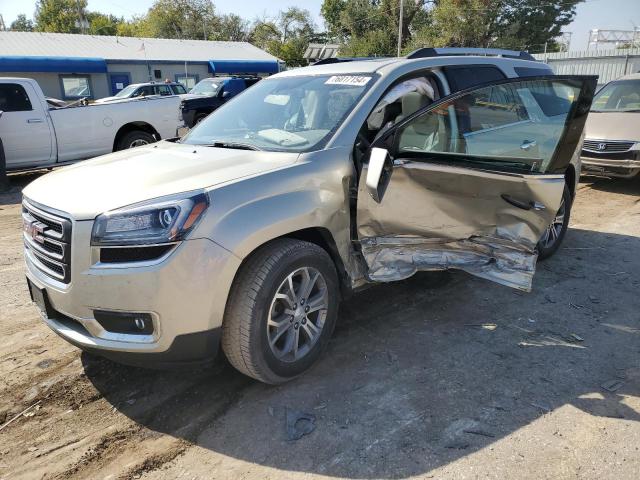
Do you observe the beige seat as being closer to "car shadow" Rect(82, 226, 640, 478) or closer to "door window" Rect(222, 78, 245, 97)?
"car shadow" Rect(82, 226, 640, 478)

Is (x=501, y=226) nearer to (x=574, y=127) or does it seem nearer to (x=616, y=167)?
(x=574, y=127)

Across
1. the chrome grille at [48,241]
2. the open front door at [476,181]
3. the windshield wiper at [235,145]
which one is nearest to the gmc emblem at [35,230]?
the chrome grille at [48,241]

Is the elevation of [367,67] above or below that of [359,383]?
above

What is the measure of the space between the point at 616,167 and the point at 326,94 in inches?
243

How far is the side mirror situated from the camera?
9.99ft

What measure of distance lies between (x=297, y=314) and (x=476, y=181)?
1.57 m

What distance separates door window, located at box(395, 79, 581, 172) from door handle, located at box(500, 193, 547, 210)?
0.72 feet

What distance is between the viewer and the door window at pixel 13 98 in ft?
30.3

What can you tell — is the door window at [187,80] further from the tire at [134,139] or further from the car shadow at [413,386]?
the car shadow at [413,386]

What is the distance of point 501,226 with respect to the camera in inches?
149

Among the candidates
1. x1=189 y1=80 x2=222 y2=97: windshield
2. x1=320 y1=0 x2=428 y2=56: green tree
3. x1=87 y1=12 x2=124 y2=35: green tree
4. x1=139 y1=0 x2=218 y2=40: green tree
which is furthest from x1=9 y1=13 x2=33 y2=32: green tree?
x1=189 y1=80 x2=222 y2=97: windshield

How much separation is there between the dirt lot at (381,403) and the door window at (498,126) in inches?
50.7

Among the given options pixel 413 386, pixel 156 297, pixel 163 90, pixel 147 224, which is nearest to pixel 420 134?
pixel 413 386

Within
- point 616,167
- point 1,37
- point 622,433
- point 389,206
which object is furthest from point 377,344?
point 1,37
